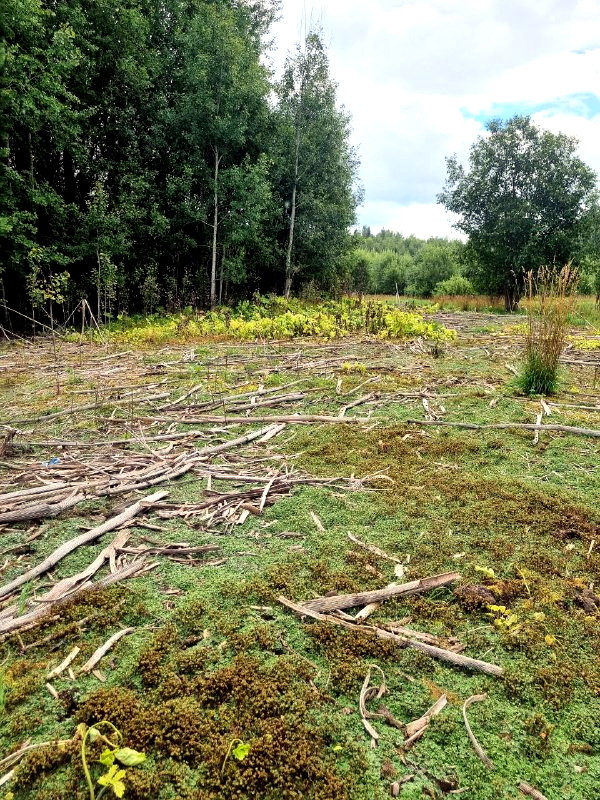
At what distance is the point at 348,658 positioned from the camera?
7.17 feet

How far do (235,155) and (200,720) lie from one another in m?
22.0

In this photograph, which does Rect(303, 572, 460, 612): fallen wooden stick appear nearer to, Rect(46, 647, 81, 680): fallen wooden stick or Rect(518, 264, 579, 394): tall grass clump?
Rect(46, 647, 81, 680): fallen wooden stick

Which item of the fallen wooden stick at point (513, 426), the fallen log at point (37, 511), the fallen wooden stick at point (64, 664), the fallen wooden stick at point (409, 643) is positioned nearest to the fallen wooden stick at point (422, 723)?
the fallen wooden stick at point (409, 643)

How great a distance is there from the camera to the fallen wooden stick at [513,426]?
4.92 m

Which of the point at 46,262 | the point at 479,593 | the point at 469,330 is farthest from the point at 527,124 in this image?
the point at 479,593

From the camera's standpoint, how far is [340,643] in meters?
2.27

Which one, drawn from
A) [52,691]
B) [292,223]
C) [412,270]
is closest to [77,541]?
[52,691]

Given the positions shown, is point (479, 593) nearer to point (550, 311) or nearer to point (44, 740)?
point (44, 740)

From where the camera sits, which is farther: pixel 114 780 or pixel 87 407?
pixel 87 407

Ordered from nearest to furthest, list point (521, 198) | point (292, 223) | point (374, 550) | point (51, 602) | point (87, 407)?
point (51, 602), point (374, 550), point (87, 407), point (292, 223), point (521, 198)

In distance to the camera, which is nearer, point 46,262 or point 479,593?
point 479,593

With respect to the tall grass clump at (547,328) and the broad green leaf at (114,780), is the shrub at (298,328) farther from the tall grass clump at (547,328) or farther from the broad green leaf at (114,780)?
the broad green leaf at (114,780)

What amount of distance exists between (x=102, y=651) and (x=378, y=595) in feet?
4.37

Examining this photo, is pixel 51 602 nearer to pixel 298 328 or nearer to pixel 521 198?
pixel 298 328
